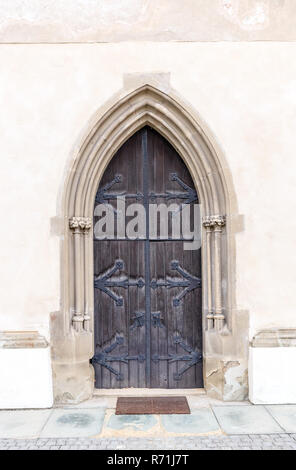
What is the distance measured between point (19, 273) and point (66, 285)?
1.62 ft

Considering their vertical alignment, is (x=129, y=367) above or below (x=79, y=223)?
below

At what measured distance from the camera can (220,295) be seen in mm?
4590

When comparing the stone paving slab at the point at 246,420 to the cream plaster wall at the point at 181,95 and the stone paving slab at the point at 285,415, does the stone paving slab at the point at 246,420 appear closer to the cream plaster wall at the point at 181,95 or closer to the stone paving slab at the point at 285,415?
the stone paving slab at the point at 285,415

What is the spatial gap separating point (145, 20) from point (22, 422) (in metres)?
4.16

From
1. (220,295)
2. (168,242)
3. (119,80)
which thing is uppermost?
(119,80)

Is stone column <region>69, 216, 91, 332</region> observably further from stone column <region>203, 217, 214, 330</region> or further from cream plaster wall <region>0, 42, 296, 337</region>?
stone column <region>203, 217, 214, 330</region>

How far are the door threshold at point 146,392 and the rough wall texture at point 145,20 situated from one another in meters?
3.73

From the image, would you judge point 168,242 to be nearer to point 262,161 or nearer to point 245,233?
point 245,233

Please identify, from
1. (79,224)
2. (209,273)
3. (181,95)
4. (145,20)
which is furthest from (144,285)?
(145,20)

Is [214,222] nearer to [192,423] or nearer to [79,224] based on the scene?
[79,224]

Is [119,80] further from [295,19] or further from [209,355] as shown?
[209,355]

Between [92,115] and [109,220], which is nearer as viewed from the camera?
[92,115]

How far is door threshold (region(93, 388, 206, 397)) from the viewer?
15.2 ft

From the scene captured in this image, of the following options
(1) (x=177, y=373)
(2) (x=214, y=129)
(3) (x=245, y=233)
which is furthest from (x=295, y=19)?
(1) (x=177, y=373)
